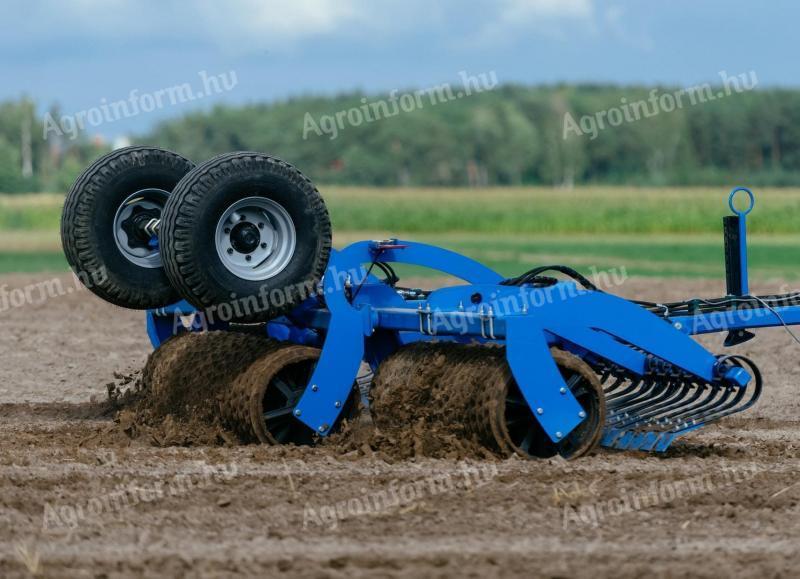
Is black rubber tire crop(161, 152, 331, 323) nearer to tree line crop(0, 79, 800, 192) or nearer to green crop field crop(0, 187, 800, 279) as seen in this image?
green crop field crop(0, 187, 800, 279)

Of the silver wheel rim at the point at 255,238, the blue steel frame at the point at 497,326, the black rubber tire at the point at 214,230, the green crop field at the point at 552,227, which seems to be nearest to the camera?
the blue steel frame at the point at 497,326

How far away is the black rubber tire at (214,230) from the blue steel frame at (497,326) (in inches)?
9.2

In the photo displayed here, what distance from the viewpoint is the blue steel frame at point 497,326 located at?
8.02 meters

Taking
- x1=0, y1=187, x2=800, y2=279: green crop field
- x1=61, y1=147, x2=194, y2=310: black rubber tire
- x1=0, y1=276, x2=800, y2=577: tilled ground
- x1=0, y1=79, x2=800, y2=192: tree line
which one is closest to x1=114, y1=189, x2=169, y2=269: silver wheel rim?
x1=61, y1=147, x2=194, y2=310: black rubber tire

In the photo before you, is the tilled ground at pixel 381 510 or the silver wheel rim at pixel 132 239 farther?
the silver wheel rim at pixel 132 239

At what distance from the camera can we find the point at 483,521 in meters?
6.61

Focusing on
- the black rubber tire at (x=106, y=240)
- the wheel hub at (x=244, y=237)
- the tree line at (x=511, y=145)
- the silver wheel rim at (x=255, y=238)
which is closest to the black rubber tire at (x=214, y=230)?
the silver wheel rim at (x=255, y=238)

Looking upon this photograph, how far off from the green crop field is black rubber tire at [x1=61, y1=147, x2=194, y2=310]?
66.0 ft

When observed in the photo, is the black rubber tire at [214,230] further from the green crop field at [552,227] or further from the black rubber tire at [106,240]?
the green crop field at [552,227]

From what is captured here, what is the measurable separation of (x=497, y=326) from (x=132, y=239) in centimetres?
273

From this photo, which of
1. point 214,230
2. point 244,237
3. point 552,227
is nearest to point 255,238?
point 244,237

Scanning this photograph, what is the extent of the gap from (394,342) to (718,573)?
3800mm

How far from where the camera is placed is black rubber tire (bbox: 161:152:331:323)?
328 inches

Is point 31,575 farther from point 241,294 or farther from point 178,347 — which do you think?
point 178,347
